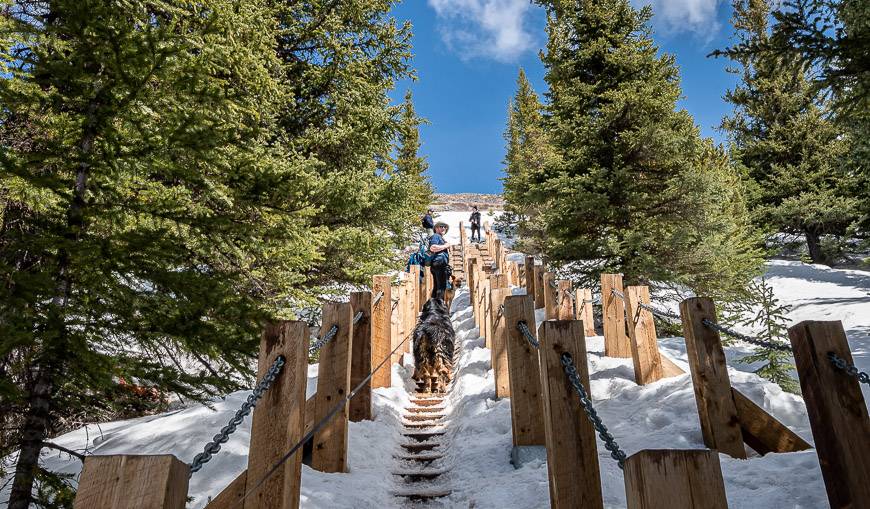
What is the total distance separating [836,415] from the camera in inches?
90.7

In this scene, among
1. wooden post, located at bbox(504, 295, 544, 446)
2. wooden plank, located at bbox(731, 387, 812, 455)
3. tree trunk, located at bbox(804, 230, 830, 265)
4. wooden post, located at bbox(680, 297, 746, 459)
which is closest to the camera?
wooden plank, located at bbox(731, 387, 812, 455)

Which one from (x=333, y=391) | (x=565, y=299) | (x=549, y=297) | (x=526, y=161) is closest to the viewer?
(x=333, y=391)

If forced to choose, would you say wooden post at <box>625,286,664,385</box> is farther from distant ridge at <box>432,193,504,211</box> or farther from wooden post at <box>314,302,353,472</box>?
distant ridge at <box>432,193,504,211</box>

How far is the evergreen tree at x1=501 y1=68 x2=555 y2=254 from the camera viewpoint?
1164 centimetres

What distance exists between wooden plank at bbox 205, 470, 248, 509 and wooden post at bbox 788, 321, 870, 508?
10.1ft

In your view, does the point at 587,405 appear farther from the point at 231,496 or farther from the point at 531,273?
the point at 531,273

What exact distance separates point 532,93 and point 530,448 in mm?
36470

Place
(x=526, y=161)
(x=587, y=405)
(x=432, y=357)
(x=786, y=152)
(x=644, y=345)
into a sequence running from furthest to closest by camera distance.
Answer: (x=526, y=161), (x=786, y=152), (x=432, y=357), (x=644, y=345), (x=587, y=405)

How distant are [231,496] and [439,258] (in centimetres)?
893

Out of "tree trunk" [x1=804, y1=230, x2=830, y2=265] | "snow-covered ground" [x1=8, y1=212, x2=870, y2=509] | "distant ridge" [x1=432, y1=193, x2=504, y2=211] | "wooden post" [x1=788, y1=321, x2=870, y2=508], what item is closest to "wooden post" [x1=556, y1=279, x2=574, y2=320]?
"snow-covered ground" [x1=8, y1=212, x2=870, y2=509]

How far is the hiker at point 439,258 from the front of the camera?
34.9ft

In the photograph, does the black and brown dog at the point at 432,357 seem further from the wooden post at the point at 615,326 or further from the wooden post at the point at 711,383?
the wooden post at the point at 711,383

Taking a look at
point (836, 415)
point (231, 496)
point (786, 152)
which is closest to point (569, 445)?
point (836, 415)

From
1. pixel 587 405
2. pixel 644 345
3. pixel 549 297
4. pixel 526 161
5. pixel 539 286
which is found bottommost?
pixel 587 405
